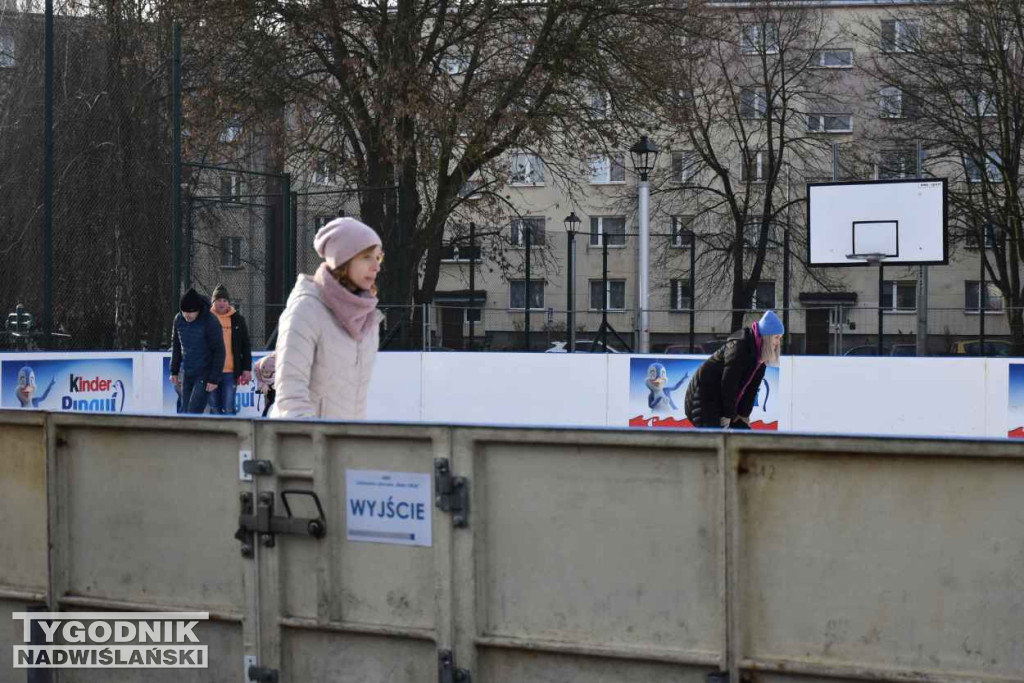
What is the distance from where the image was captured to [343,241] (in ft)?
18.2

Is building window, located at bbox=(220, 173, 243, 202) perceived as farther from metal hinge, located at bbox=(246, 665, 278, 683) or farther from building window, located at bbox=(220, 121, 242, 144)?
metal hinge, located at bbox=(246, 665, 278, 683)

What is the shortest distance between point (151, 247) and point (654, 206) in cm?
2265

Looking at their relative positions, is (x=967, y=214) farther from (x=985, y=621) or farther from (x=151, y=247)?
(x=985, y=621)

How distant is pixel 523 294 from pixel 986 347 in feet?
22.4

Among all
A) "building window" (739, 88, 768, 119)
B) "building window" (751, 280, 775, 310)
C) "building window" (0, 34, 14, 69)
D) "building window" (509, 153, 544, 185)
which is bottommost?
"building window" (751, 280, 775, 310)

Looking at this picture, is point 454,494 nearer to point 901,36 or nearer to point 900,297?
point 900,297

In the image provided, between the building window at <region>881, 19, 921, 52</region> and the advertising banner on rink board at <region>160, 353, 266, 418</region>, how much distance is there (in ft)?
76.6

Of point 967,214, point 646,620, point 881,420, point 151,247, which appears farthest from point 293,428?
point 967,214

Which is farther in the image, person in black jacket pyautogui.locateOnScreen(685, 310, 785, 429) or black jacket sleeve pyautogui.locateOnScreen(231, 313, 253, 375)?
black jacket sleeve pyautogui.locateOnScreen(231, 313, 253, 375)

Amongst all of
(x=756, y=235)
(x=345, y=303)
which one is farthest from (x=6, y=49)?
(x=345, y=303)

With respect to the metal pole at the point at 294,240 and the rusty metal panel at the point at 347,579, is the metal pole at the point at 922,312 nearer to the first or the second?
the metal pole at the point at 294,240

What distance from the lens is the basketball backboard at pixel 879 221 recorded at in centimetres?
2211

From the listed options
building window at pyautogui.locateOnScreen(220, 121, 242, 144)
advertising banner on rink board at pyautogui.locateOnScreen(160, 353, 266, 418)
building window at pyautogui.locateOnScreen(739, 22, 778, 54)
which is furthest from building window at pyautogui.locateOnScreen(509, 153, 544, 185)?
building window at pyautogui.locateOnScreen(739, 22, 778, 54)

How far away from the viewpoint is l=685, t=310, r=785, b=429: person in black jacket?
358 inches
